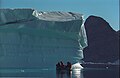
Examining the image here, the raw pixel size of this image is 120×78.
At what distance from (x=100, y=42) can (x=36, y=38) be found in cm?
4131

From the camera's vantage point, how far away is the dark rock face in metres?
61.1

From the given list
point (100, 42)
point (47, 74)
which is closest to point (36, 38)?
point (47, 74)

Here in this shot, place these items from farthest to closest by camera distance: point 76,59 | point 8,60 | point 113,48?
point 113,48
point 76,59
point 8,60

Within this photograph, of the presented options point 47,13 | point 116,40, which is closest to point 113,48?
point 116,40

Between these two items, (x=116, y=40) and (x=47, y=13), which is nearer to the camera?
(x=47, y=13)

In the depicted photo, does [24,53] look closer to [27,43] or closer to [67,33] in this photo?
[27,43]

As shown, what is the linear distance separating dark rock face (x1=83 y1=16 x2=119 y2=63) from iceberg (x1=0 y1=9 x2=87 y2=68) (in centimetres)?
3751

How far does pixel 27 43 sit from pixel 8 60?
4.83ft

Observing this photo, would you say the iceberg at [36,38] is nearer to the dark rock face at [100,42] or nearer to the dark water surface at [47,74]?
the dark water surface at [47,74]

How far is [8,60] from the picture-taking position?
2127cm

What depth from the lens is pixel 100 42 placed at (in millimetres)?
63094

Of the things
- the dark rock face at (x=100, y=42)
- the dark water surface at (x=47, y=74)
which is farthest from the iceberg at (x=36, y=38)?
the dark rock face at (x=100, y=42)

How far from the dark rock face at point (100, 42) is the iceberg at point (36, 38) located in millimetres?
37514

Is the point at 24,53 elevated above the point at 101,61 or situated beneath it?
situated beneath
